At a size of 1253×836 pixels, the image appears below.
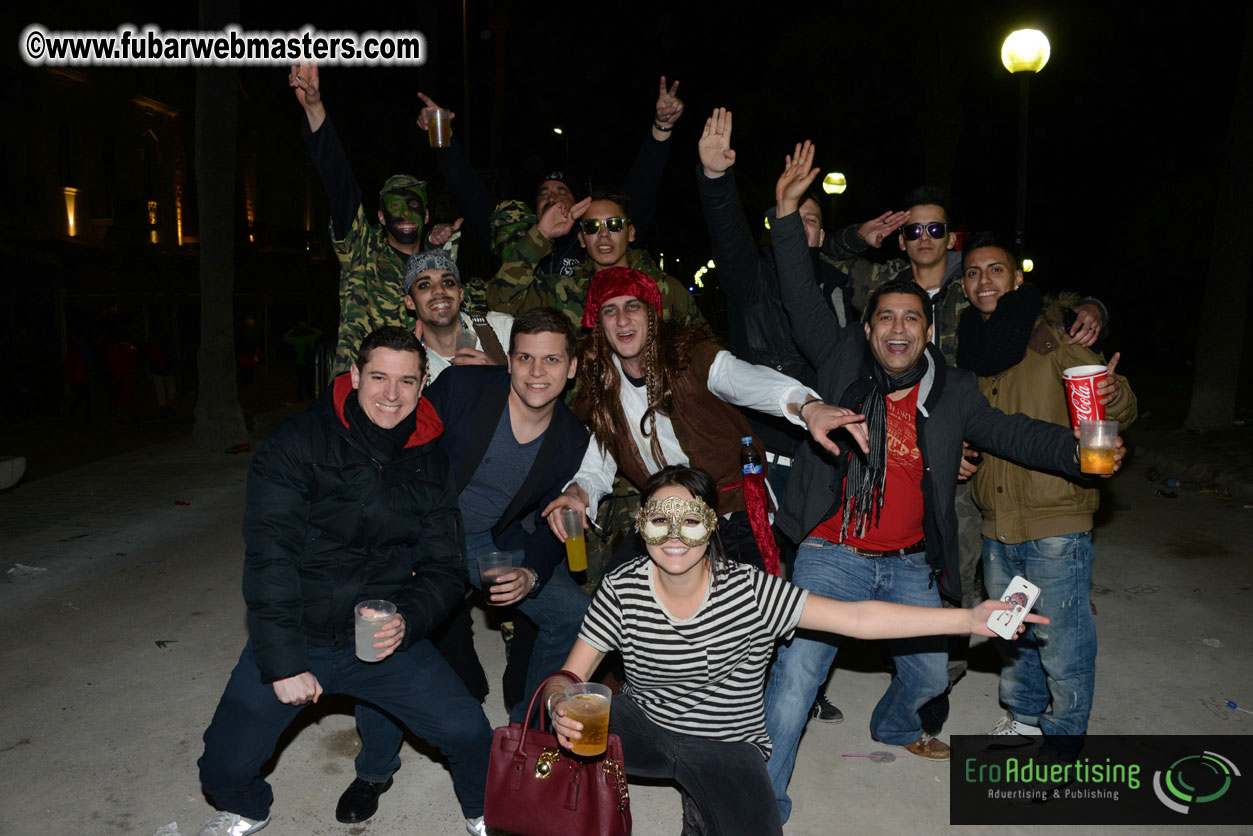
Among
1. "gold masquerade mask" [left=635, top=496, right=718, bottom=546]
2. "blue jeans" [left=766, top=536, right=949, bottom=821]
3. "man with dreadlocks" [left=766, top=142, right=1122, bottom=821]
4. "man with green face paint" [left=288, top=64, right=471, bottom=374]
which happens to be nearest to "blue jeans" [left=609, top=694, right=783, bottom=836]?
"blue jeans" [left=766, top=536, right=949, bottom=821]

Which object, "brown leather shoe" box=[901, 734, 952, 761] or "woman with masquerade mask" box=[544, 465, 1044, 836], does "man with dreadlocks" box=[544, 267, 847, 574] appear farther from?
"brown leather shoe" box=[901, 734, 952, 761]

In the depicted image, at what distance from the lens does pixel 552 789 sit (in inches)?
116

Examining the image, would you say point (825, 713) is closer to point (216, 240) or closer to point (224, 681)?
point (224, 681)

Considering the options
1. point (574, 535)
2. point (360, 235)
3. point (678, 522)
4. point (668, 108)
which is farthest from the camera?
point (668, 108)

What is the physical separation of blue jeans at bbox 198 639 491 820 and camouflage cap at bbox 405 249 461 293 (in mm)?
2115

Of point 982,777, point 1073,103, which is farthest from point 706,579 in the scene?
point 1073,103

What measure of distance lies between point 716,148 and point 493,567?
90.8 inches

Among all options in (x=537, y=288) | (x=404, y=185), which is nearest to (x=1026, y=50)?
(x=537, y=288)

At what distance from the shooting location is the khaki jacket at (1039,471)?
3.81 meters

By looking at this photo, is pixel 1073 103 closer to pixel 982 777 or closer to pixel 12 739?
pixel 982 777

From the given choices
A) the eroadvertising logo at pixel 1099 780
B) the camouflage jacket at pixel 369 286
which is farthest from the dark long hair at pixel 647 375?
the eroadvertising logo at pixel 1099 780

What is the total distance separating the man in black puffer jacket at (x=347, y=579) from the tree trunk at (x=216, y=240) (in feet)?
32.6

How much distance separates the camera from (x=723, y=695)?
324cm

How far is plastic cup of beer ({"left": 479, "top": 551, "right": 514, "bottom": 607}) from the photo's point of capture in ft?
12.8
